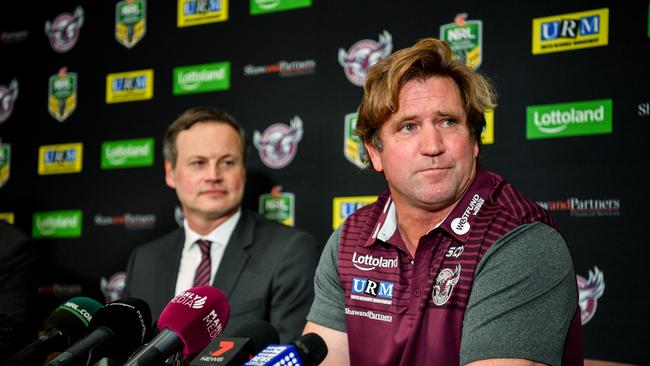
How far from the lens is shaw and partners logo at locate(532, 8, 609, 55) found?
8.13ft

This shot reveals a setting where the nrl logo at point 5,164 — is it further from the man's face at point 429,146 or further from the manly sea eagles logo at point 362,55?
the man's face at point 429,146

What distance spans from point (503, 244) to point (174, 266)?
67.3 inches

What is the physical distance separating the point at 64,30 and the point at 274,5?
4.56ft

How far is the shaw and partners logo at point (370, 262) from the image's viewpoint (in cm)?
174

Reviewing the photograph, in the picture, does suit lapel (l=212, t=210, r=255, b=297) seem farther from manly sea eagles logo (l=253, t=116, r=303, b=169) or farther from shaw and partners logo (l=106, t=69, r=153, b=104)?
shaw and partners logo (l=106, t=69, r=153, b=104)

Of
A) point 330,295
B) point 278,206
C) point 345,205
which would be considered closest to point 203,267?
point 278,206

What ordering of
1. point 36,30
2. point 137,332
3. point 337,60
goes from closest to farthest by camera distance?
point 137,332, point 337,60, point 36,30

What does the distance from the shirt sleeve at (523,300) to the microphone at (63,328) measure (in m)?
0.79

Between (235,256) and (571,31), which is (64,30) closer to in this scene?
(235,256)

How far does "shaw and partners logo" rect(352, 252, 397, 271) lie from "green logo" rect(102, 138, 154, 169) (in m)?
1.94

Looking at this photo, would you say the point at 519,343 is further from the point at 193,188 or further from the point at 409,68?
the point at 193,188

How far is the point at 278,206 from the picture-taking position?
308 cm

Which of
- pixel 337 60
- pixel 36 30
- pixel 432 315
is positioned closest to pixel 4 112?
pixel 36 30

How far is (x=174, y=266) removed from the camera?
280 cm
